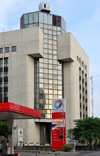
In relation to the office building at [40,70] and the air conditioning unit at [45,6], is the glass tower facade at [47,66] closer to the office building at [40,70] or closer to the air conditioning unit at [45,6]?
the office building at [40,70]

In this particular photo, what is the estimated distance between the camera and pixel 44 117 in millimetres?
76250

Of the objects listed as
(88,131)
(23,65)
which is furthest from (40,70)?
(88,131)

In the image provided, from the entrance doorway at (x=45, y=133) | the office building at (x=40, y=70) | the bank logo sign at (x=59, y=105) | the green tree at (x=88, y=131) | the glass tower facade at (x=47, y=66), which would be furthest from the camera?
the glass tower facade at (x=47, y=66)

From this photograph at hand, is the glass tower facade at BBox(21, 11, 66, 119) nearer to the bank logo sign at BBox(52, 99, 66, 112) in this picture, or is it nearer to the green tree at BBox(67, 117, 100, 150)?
the green tree at BBox(67, 117, 100, 150)

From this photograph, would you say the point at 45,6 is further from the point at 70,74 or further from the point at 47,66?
the point at 70,74

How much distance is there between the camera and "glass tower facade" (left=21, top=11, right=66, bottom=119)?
77.6m

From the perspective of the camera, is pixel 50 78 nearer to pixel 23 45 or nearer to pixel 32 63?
pixel 32 63

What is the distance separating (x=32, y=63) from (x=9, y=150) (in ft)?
145

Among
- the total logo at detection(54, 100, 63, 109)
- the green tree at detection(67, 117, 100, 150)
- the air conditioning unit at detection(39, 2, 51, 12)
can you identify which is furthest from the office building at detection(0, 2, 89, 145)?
the total logo at detection(54, 100, 63, 109)

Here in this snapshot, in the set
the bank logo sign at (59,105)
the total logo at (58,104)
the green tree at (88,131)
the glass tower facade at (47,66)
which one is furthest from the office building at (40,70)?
the total logo at (58,104)

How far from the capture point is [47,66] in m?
79.8

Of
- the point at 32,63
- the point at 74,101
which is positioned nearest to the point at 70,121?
the point at 74,101

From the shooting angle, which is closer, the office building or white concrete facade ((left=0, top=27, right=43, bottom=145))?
white concrete facade ((left=0, top=27, right=43, bottom=145))

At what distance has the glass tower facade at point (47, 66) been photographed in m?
77.6
